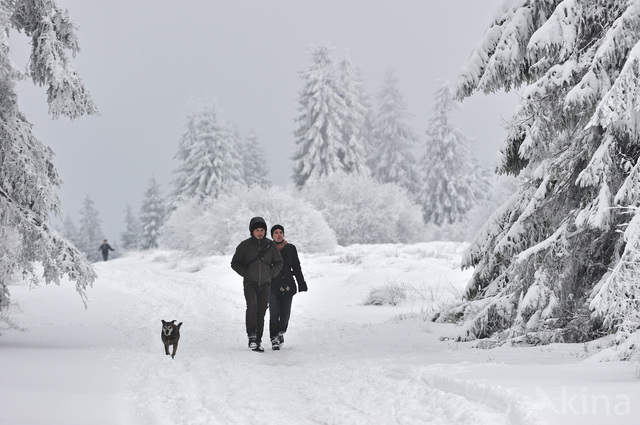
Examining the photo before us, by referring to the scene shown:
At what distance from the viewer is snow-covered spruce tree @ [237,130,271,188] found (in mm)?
56188

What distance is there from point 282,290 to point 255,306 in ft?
2.20

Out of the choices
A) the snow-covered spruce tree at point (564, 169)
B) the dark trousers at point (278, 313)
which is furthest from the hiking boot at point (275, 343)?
the snow-covered spruce tree at point (564, 169)

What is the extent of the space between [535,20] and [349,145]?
39.5 meters

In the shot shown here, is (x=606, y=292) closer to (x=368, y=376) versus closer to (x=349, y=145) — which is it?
(x=368, y=376)

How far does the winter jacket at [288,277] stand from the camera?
9.12 metres

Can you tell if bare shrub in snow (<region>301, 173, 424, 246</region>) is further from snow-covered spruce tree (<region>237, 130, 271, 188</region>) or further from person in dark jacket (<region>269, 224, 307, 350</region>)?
person in dark jacket (<region>269, 224, 307, 350</region>)

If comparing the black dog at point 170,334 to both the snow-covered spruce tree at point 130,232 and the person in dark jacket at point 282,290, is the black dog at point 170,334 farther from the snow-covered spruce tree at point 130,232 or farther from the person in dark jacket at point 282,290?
the snow-covered spruce tree at point 130,232

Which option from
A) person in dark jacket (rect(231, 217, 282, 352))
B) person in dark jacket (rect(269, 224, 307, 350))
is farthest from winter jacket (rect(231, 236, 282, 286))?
person in dark jacket (rect(269, 224, 307, 350))

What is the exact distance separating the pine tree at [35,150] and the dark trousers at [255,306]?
2288 mm

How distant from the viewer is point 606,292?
194 inches

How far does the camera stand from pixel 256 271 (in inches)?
337

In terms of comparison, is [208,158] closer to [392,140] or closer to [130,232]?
[392,140]

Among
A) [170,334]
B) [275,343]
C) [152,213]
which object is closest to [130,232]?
[152,213]

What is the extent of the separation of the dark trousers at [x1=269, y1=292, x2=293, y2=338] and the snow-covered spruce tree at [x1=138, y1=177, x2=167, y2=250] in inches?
2134
